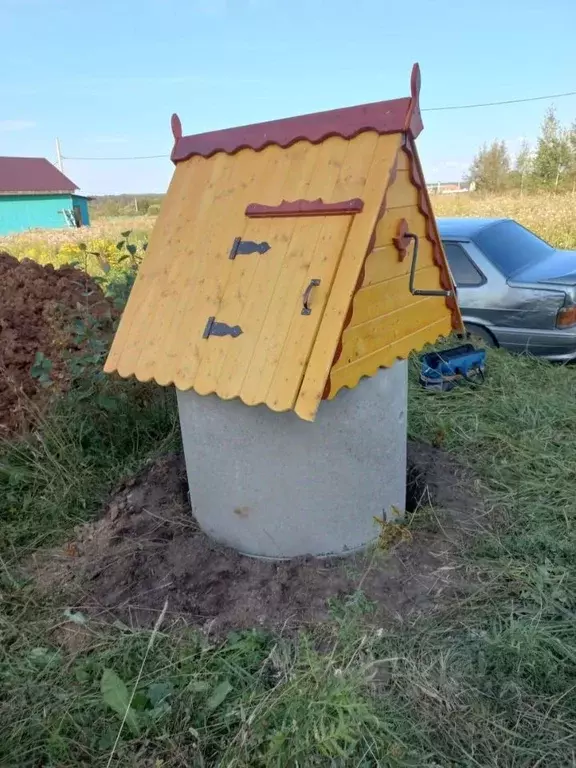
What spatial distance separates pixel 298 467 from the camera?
8.63 feet

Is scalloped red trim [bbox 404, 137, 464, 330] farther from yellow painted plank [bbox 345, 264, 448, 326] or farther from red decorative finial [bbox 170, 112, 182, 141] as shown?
red decorative finial [bbox 170, 112, 182, 141]

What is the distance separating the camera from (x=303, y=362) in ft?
7.14

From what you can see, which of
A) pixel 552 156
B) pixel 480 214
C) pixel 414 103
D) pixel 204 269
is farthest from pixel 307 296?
pixel 552 156

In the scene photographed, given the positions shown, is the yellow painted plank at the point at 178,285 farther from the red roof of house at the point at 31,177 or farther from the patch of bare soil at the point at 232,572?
the red roof of house at the point at 31,177

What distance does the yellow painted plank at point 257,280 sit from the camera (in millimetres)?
2355

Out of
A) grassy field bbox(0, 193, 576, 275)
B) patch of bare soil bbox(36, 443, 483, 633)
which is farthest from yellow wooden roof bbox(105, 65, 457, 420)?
grassy field bbox(0, 193, 576, 275)

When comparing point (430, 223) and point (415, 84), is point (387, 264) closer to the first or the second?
point (430, 223)

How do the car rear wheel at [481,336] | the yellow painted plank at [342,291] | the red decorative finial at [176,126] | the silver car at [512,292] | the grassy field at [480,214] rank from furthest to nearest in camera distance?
the grassy field at [480,214] → the car rear wheel at [481,336] → the silver car at [512,292] → the red decorative finial at [176,126] → the yellow painted plank at [342,291]

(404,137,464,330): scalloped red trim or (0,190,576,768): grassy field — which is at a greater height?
(404,137,464,330): scalloped red trim

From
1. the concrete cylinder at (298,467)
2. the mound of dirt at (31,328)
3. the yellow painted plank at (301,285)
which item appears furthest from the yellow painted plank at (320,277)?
the mound of dirt at (31,328)

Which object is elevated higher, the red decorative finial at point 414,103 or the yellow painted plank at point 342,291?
the red decorative finial at point 414,103

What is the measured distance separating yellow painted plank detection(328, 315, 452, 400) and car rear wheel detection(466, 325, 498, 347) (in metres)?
2.73

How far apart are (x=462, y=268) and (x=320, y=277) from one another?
153 inches

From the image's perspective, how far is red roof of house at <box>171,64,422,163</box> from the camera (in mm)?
2285
